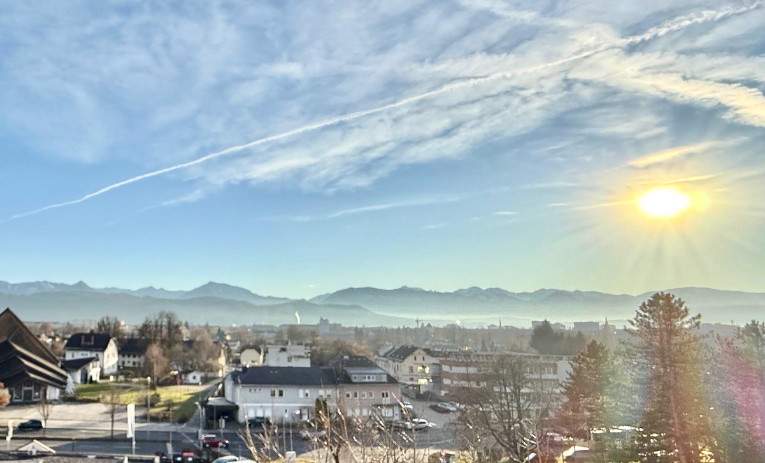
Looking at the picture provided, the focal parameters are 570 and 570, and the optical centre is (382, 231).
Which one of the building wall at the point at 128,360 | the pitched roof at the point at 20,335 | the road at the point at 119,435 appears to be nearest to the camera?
the road at the point at 119,435

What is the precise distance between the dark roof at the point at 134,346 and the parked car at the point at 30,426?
35485 millimetres

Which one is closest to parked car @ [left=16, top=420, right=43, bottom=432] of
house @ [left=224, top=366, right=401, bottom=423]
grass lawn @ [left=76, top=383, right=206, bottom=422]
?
grass lawn @ [left=76, top=383, right=206, bottom=422]

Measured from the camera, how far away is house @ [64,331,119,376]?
185ft

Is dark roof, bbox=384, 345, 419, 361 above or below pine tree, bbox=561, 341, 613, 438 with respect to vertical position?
below

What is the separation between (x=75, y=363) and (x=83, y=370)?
92 centimetres

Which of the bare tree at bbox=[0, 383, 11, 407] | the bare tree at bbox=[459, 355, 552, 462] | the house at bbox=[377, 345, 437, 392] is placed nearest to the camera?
the bare tree at bbox=[459, 355, 552, 462]

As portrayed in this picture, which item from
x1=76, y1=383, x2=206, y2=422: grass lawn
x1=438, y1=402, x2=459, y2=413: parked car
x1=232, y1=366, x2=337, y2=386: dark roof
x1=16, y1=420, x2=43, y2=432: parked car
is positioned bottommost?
x1=438, y1=402, x2=459, y2=413: parked car

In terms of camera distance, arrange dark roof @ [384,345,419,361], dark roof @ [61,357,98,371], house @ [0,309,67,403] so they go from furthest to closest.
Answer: dark roof @ [384,345,419,361] → dark roof @ [61,357,98,371] → house @ [0,309,67,403]

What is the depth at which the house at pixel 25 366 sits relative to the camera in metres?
39.9

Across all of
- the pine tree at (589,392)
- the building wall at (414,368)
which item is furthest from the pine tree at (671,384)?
the building wall at (414,368)

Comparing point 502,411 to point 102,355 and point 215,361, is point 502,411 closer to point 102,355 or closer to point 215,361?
point 102,355

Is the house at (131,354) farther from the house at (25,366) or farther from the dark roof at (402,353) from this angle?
the dark roof at (402,353)

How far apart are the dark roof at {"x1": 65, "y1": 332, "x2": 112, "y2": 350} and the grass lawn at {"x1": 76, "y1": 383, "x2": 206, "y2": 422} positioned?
889 cm

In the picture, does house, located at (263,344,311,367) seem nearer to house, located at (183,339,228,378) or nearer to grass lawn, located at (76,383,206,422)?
grass lawn, located at (76,383,206,422)
